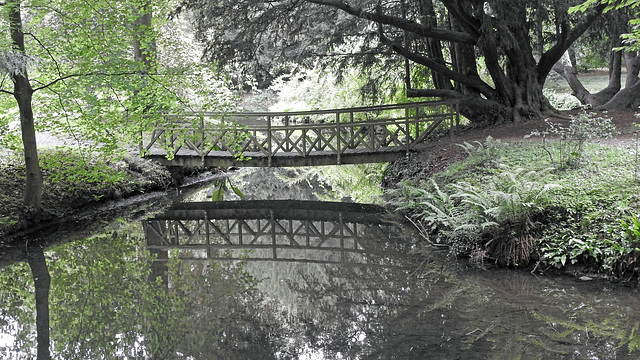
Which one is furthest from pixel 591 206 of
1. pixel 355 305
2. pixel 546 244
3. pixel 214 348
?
pixel 214 348

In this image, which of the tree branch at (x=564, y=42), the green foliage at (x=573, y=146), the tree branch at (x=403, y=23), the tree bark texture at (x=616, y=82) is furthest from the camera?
the tree bark texture at (x=616, y=82)

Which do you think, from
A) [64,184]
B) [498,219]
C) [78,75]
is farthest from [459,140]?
[64,184]

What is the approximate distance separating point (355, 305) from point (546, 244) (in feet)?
9.32

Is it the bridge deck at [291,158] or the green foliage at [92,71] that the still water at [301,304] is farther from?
the bridge deck at [291,158]

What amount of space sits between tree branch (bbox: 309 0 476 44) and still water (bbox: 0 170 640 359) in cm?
503

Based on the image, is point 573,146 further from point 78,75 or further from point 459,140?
point 78,75

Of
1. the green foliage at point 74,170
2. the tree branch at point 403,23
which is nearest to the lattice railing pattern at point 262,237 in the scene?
the green foliage at point 74,170

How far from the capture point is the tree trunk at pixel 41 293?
5.96m

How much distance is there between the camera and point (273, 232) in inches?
452

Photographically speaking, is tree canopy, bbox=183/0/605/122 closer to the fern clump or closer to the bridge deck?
the bridge deck

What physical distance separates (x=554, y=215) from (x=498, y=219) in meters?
0.77

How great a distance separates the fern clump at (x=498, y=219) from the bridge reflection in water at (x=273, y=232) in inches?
47.1

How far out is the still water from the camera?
553cm

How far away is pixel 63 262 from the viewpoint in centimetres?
923
